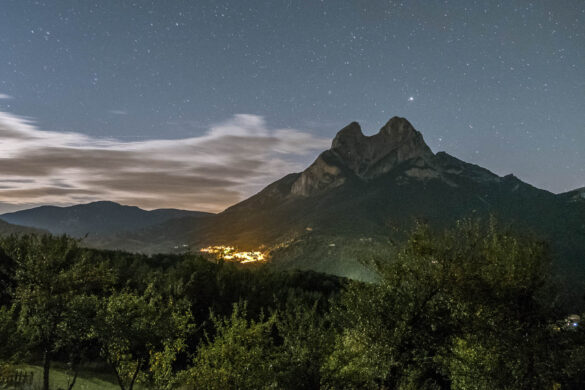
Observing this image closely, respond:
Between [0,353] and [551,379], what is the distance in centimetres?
2988

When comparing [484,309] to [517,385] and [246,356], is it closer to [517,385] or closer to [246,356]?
[517,385]

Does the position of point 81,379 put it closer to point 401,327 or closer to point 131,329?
point 131,329

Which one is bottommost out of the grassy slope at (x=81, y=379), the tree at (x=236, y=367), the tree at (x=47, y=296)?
the grassy slope at (x=81, y=379)

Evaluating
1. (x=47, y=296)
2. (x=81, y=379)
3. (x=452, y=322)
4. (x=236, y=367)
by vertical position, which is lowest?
(x=81, y=379)

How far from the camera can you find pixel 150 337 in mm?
23547

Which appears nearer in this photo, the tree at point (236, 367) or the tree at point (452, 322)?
the tree at point (236, 367)

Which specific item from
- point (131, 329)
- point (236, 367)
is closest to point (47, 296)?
point (131, 329)

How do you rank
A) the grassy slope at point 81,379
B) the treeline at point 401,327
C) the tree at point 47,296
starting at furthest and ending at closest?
the grassy slope at point 81,379, the tree at point 47,296, the treeline at point 401,327

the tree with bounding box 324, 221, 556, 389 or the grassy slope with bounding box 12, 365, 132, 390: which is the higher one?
the tree with bounding box 324, 221, 556, 389

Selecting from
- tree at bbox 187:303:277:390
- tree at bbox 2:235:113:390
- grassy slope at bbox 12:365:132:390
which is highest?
tree at bbox 2:235:113:390

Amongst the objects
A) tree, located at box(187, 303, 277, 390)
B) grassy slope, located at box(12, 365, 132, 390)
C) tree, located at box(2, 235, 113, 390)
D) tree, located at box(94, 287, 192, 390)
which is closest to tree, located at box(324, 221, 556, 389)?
tree, located at box(187, 303, 277, 390)

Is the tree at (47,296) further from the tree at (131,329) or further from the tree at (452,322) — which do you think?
the tree at (452,322)

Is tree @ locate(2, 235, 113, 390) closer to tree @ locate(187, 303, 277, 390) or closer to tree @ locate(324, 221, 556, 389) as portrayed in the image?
tree @ locate(187, 303, 277, 390)

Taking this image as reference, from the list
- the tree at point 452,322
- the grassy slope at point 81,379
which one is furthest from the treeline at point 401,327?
the grassy slope at point 81,379
